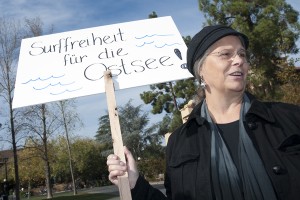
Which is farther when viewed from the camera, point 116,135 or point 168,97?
point 168,97

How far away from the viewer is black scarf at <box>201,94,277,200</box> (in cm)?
203

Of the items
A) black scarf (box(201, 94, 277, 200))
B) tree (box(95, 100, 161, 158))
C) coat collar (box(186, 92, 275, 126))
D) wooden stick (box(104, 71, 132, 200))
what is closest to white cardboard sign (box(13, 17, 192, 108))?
wooden stick (box(104, 71, 132, 200))

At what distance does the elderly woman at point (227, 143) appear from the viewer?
81.5 inches

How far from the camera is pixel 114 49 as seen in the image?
281 centimetres

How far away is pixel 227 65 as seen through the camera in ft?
7.73

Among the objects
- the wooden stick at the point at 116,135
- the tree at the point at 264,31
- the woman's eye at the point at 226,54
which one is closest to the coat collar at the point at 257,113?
the woman's eye at the point at 226,54

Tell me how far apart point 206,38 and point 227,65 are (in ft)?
0.63

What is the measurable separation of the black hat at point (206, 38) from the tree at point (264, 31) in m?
19.2

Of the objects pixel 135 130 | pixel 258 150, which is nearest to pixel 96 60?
pixel 258 150

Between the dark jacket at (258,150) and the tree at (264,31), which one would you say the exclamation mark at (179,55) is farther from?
the tree at (264,31)

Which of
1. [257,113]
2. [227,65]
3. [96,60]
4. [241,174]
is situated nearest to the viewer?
[241,174]

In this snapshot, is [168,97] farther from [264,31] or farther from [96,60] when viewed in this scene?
[96,60]

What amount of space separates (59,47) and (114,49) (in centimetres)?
37

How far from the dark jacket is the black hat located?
0.33m
